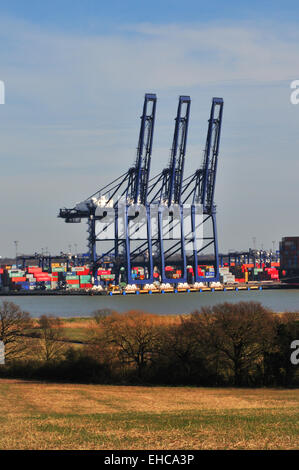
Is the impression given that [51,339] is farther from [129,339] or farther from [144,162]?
[144,162]

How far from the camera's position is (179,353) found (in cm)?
1905

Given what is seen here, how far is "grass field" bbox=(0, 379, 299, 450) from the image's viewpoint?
827 centimetres

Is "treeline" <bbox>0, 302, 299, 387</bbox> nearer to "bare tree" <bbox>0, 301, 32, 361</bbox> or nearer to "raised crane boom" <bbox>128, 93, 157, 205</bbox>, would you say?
"bare tree" <bbox>0, 301, 32, 361</bbox>

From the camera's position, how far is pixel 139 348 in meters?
19.5

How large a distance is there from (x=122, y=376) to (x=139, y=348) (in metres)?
0.95

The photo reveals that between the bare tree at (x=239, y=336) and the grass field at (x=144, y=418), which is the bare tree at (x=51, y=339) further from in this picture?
the bare tree at (x=239, y=336)

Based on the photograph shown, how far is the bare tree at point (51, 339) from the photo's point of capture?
20.6 meters

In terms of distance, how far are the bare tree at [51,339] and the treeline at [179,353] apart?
32mm

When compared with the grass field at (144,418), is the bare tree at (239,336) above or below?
above

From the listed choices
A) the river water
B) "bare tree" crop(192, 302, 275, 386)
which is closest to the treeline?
"bare tree" crop(192, 302, 275, 386)

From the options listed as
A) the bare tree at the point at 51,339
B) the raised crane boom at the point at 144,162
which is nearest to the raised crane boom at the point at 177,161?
the raised crane boom at the point at 144,162

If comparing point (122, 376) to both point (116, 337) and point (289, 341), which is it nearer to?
point (116, 337)

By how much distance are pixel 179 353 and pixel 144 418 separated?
26.8ft

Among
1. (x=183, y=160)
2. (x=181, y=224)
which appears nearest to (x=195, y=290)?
(x=181, y=224)
